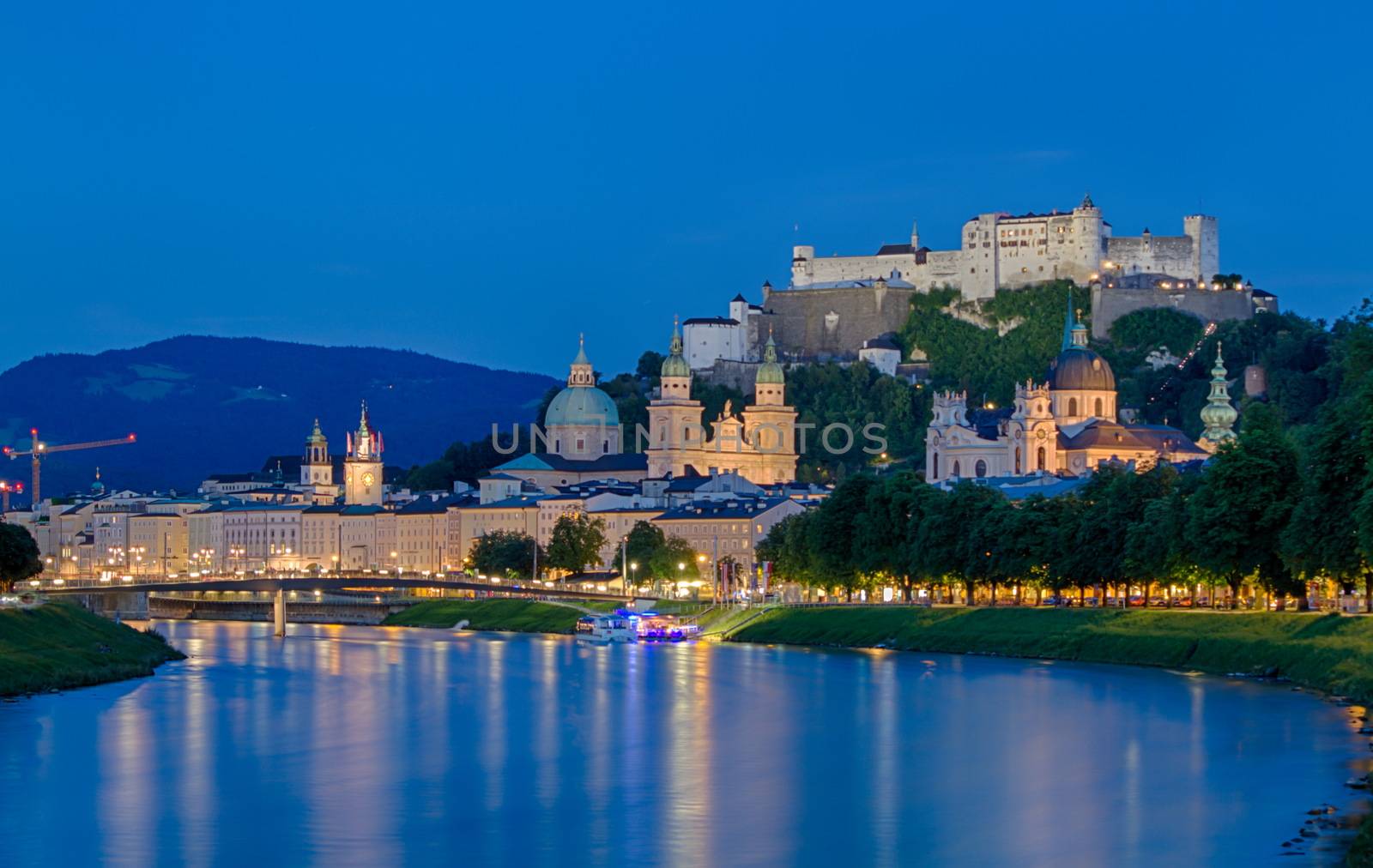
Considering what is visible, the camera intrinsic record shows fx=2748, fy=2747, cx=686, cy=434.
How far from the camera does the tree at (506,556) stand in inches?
4811

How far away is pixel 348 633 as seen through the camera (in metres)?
98.6

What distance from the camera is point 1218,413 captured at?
126m

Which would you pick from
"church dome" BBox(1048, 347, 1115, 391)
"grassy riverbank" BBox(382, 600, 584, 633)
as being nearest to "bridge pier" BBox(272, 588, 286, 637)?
"grassy riverbank" BBox(382, 600, 584, 633)

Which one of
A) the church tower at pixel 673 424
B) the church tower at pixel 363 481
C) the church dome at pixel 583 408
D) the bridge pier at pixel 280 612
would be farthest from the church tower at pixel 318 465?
the bridge pier at pixel 280 612

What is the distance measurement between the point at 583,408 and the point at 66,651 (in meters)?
94.1

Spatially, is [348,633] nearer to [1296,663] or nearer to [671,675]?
[671,675]

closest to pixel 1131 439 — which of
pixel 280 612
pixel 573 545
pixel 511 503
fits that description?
pixel 573 545

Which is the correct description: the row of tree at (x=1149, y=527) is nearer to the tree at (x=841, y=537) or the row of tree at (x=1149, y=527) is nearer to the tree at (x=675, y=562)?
the tree at (x=841, y=537)

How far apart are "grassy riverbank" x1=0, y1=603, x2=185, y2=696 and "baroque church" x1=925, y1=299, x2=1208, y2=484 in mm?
55601

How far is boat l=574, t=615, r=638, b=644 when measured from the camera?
89688 mm

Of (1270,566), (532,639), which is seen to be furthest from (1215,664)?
(532,639)

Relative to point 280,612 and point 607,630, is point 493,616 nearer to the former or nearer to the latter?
point 280,612

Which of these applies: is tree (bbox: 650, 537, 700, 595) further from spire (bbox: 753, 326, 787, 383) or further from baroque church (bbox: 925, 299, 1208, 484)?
spire (bbox: 753, 326, 787, 383)

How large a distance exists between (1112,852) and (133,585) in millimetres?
64971
